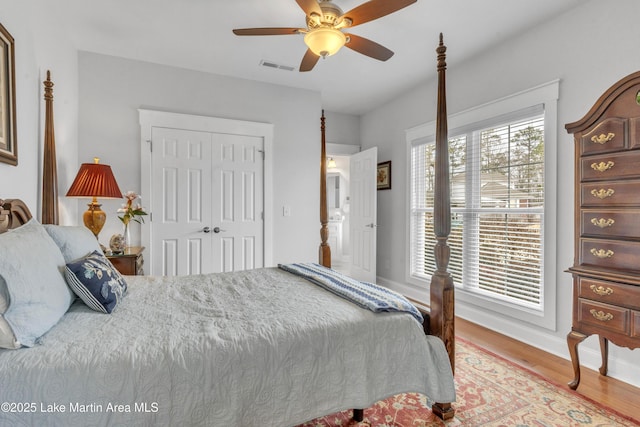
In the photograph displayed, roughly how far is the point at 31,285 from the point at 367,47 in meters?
2.21

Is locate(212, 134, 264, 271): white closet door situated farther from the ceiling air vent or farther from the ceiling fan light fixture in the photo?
the ceiling fan light fixture

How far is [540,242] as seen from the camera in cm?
276

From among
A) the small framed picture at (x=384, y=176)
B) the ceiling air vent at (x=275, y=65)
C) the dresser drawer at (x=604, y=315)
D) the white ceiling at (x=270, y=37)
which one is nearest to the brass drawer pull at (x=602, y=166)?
the dresser drawer at (x=604, y=315)

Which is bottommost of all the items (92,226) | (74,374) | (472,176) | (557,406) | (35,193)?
(557,406)

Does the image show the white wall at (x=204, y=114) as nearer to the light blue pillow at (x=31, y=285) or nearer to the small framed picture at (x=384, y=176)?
the small framed picture at (x=384, y=176)

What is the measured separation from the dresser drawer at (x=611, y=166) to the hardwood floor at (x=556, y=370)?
1.33 m

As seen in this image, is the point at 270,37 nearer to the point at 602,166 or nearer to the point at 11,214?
the point at 11,214

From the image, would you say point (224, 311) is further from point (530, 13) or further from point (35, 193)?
point (530, 13)

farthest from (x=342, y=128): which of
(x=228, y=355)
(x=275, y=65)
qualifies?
(x=228, y=355)

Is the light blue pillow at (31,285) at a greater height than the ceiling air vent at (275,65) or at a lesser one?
lesser

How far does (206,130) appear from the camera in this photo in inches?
145

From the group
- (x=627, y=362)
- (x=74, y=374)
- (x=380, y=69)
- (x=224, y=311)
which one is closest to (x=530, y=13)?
(x=380, y=69)

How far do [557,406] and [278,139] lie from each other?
11.5 feet

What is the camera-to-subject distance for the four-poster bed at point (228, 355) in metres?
1.01
